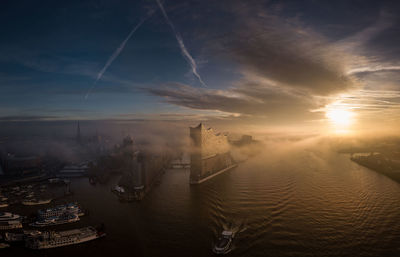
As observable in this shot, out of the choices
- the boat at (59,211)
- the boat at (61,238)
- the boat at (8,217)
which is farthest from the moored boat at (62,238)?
the boat at (8,217)

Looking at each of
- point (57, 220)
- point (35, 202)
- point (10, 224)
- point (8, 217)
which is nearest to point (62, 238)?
point (57, 220)

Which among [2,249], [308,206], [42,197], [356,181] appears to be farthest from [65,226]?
[356,181]

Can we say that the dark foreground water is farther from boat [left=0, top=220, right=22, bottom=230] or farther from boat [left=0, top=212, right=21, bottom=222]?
boat [left=0, top=212, right=21, bottom=222]

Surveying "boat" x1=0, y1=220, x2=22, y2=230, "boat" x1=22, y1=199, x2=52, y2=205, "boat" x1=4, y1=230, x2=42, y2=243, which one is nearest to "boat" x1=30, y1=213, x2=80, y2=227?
"boat" x1=0, y1=220, x2=22, y2=230

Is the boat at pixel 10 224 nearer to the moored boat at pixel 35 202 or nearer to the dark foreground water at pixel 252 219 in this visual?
the dark foreground water at pixel 252 219

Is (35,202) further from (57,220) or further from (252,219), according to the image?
(252,219)

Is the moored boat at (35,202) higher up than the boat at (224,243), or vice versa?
the boat at (224,243)
